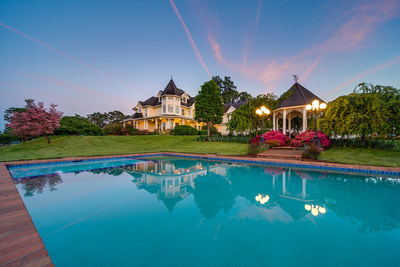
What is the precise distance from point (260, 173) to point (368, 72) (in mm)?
17533

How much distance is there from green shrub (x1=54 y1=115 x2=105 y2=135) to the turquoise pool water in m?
22.3

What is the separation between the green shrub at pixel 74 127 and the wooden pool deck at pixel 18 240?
26919 mm

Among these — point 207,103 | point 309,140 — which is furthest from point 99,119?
point 309,140

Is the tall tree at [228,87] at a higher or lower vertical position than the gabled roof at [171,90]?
higher

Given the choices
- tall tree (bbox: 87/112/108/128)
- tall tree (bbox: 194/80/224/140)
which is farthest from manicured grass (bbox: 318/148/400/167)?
tall tree (bbox: 87/112/108/128)

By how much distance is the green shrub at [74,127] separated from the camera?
2504 cm

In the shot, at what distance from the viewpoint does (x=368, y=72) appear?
16016 mm

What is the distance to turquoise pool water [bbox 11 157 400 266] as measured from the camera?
2.70 meters

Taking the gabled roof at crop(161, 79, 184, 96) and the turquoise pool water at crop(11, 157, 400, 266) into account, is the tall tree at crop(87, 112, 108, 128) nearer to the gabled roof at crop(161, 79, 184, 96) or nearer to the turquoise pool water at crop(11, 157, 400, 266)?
the gabled roof at crop(161, 79, 184, 96)

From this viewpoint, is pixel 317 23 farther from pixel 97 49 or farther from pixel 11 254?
pixel 97 49

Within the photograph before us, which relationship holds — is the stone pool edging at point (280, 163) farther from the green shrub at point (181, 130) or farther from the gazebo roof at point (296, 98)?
the green shrub at point (181, 130)

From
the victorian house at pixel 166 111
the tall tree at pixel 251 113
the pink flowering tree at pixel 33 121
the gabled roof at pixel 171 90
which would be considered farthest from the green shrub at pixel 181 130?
the pink flowering tree at pixel 33 121

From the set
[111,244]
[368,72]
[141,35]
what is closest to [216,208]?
[111,244]

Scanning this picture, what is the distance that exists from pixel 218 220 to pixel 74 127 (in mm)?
30487
